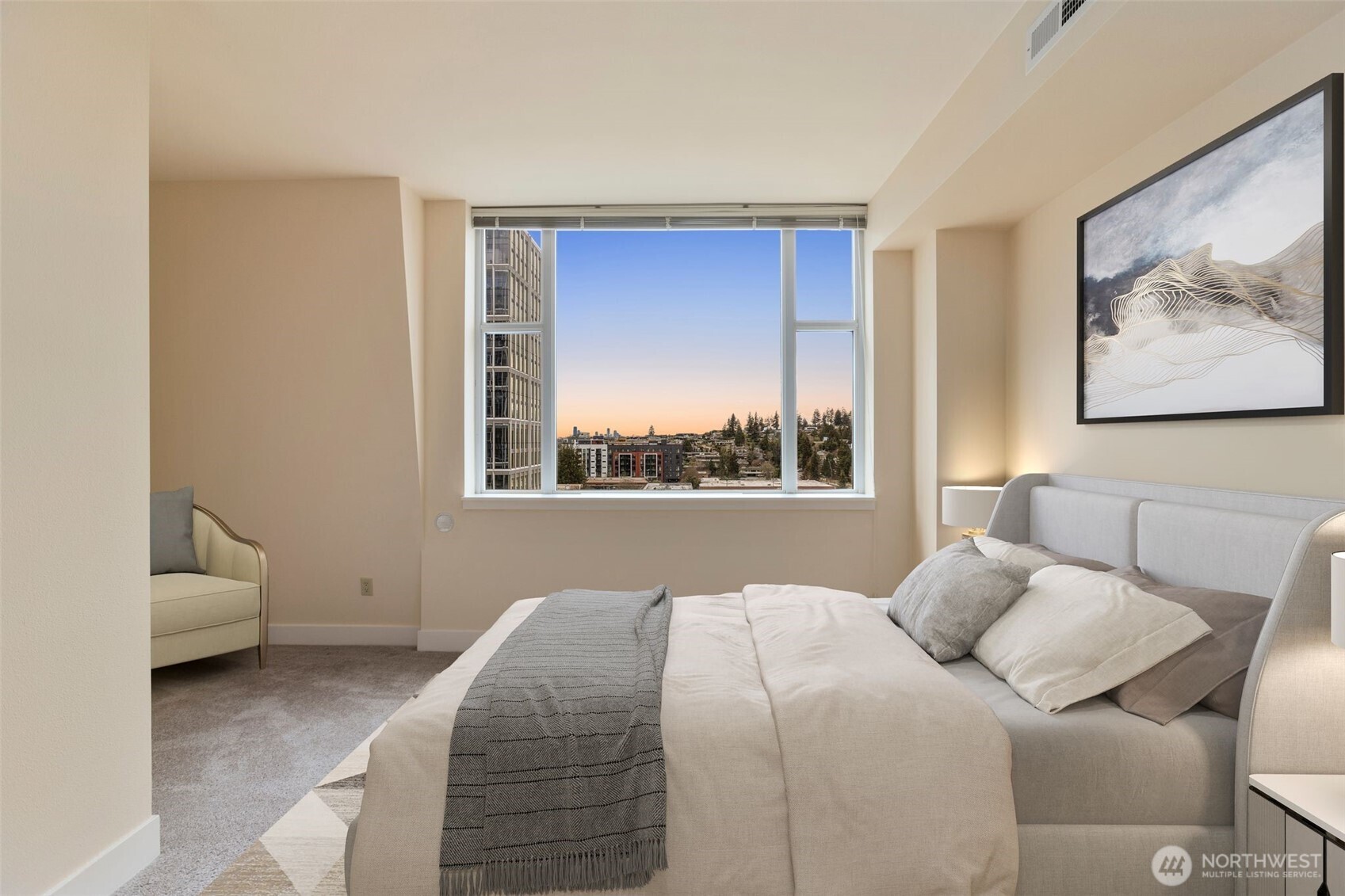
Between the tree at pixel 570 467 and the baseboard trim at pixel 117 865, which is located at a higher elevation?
the tree at pixel 570 467

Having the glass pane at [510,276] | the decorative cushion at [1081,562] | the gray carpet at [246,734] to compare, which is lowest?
the gray carpet at [246,734]

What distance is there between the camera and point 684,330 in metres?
4.82

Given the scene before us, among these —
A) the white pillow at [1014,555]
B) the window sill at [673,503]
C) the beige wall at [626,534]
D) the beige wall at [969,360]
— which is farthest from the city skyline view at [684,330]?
the white pillow at [1014,555]

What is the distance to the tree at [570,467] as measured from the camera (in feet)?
15.8

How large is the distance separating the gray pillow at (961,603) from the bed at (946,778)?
378 millimetres

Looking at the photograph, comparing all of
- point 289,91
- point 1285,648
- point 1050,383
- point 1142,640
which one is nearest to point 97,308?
point 289,91

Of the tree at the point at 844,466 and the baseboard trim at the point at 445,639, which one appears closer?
the baseboard trim at the point at 445,639

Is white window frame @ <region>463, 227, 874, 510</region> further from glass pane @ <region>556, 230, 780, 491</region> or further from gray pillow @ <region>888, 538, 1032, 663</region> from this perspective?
gray pillow @ <region>888, 538, 1032, 663</region>

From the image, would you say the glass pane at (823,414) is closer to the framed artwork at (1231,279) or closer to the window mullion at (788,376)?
the window mullion at (788,376)

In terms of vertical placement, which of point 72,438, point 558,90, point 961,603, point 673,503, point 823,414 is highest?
point 558,90

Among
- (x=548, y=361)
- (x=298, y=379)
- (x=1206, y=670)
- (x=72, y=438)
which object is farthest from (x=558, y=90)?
(x=1206, y=670)

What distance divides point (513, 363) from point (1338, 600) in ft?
13.5

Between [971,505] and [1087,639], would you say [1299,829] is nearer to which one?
[1087,639]

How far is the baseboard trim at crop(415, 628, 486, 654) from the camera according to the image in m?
4.39
